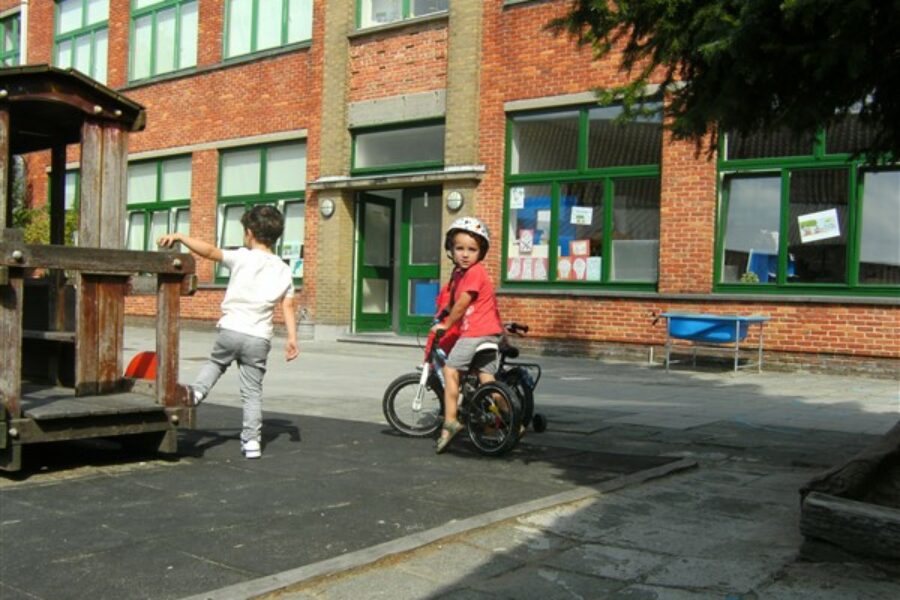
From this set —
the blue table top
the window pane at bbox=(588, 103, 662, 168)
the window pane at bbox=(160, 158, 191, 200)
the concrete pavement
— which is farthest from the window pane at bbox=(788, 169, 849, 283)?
the window pane at bbox=(160, 158, 191, 200)

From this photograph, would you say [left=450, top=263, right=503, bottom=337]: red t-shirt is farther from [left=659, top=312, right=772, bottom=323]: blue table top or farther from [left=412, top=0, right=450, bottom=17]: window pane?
[left=412, top=0, right=450, bottom=17]: window pane

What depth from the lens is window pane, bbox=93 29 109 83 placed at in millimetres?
23086

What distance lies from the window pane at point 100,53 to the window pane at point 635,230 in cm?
1505

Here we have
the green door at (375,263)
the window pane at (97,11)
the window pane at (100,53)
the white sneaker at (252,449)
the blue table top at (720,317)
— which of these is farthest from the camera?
the window pane at (100,53)

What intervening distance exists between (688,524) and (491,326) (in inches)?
94.9

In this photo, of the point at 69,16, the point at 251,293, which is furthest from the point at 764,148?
the point at 69,16

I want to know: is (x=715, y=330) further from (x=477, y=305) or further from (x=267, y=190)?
(x=267, y=190)

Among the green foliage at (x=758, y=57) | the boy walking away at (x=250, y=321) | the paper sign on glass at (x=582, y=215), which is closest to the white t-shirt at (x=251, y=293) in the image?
the boy walking away at (x=250, y=321)

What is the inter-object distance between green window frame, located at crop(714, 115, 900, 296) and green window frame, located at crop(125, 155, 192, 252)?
12.7m

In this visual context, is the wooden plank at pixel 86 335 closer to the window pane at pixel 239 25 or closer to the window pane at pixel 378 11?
the window pane at pixel 378 11

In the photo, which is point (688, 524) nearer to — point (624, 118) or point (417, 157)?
point (624, 118)

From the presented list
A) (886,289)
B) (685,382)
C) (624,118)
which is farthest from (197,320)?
(624,118)

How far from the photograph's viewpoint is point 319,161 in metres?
18.1

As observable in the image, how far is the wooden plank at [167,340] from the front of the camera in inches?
238
